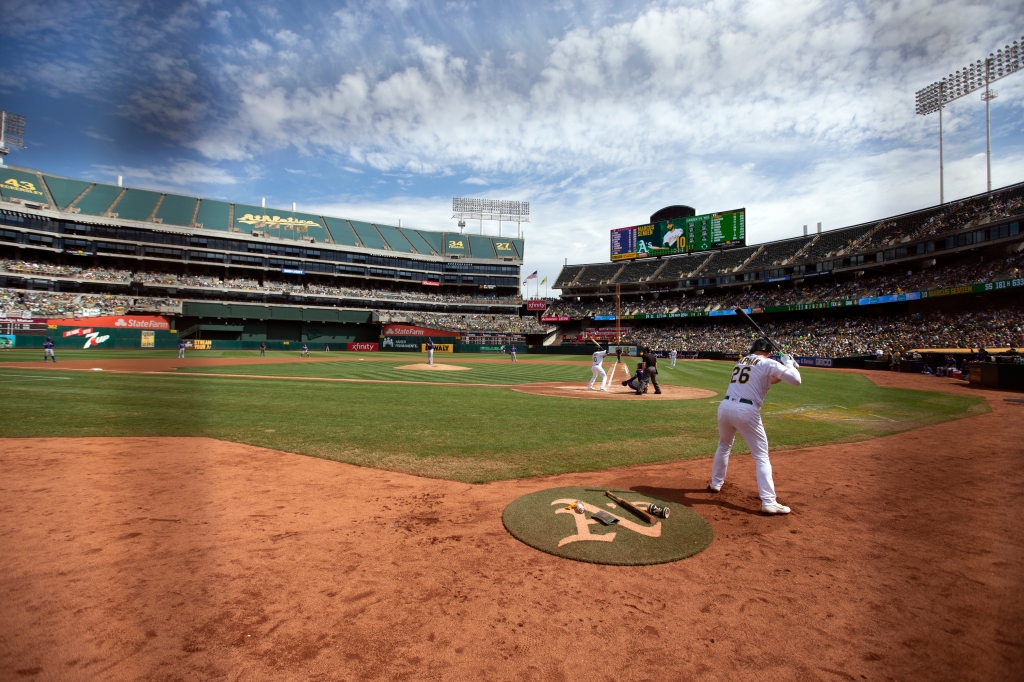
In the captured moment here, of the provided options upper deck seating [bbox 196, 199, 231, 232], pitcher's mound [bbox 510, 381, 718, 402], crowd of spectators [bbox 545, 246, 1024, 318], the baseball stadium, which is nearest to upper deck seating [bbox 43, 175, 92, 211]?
upper deck seating [bbox 196, 199, 231, 232]

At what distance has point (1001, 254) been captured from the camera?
33188 millimetres

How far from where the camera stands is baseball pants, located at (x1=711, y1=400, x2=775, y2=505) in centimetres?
520

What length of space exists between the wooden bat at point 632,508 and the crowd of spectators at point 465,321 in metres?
59.4

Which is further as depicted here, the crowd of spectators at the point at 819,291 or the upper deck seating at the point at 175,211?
the upper deck seating at the point at 175,211

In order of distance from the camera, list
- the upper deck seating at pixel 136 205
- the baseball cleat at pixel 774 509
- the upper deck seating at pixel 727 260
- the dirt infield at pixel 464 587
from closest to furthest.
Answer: the dirt infield at pixel 464 587 → the baseball cleat at pixel 774 509 → the upper deck seating at pixel 136 205 → the upper deck seating at pixel 727 260

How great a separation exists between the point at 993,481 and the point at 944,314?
3891 centimetres

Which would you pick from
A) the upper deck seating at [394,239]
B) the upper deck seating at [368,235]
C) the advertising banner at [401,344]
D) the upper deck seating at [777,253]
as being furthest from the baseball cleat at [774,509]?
the upper deck seating at [394,239]

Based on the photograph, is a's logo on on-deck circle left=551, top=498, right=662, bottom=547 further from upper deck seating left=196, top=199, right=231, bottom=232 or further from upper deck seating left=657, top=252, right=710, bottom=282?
upper deck seating left=196, top=199, right=231, bottom=232

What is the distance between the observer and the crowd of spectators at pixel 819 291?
32.7 m

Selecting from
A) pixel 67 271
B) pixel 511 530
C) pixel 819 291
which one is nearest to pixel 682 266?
pixel 819 291

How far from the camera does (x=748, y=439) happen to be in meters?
5.47

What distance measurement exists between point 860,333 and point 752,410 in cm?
4283

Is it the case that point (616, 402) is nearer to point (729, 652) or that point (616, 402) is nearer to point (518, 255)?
point (729, 652)

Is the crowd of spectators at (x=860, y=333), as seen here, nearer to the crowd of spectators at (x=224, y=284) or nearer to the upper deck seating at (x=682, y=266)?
the upper deck seating at (x=682, y=266)
